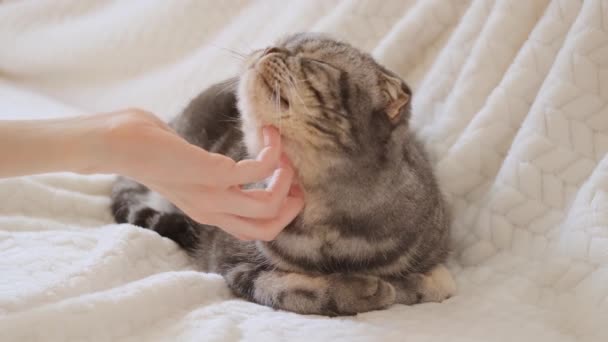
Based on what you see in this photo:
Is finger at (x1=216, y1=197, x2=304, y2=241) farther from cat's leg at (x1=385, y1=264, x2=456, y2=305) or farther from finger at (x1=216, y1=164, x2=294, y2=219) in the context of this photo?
cat's leg at (x1=385, y1=264, x2=456, y2=305)

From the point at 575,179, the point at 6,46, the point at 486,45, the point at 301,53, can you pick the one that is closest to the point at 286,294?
the point at 301,53

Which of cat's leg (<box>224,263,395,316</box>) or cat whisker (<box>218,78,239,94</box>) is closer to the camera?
cat's leg (<box>224,263,395,316</box>)

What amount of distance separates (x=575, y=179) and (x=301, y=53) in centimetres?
64

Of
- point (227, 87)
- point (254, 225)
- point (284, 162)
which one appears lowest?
point (254, 225)

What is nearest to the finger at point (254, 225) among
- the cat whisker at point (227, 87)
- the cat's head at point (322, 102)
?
the cat's head at point (322, 102)

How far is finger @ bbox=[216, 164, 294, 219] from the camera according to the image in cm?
98

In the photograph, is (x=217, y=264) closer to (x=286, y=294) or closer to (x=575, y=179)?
(x=286, y=294)

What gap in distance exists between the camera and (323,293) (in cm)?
117

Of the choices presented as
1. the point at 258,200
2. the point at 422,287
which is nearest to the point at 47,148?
the point at 258,200

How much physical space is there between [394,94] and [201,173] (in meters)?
0.45

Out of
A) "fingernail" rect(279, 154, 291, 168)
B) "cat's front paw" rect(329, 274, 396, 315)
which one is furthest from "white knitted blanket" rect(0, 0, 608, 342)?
"fingernail" rect(279, 154, 291, 168)

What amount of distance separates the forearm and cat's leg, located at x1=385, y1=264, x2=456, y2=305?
65 centimetres

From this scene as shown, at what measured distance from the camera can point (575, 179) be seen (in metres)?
1.34

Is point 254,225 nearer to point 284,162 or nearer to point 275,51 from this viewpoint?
point 284,162
